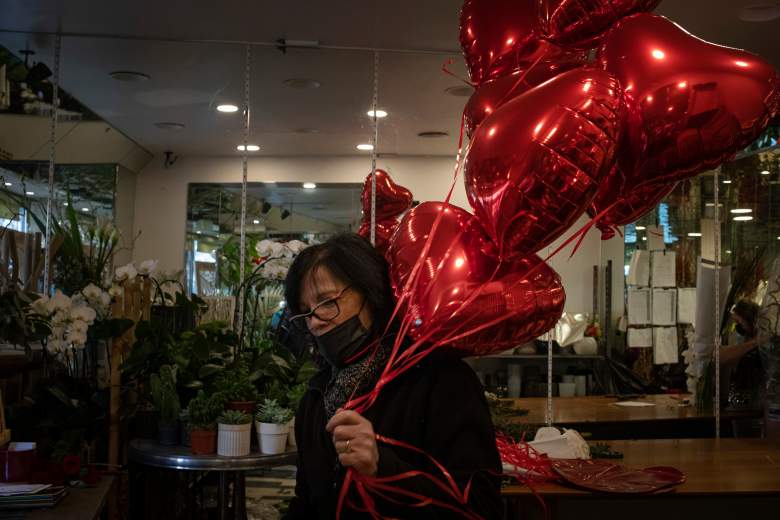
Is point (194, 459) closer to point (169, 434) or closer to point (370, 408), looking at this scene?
point (169, 434)

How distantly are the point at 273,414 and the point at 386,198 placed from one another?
4.40 ft

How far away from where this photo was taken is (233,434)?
269cm

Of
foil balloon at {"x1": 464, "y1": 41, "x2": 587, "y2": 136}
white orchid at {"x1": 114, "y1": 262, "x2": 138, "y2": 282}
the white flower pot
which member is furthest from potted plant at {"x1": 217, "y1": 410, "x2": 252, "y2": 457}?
foil balloon at {"x1": 464, "y1": 41, "x2": 587, "y2": 136}

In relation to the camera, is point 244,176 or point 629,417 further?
point 244,176

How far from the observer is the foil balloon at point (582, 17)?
135 centimetres

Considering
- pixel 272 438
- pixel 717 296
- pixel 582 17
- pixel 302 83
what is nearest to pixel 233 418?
pixel 272 438

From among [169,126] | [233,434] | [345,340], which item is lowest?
[233,434]

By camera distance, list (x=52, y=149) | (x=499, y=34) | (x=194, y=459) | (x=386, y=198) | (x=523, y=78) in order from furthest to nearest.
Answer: (x=52, y=149), (x=386, y=198), (x=194, y=459), (x=499, y=34), (x=523, y=78)

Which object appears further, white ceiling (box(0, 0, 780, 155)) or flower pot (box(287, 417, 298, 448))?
white ceiling (box(0, 0, 780, 155))

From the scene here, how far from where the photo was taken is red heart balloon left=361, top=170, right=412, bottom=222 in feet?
11.2

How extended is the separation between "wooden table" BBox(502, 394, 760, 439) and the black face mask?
2353 millimetres

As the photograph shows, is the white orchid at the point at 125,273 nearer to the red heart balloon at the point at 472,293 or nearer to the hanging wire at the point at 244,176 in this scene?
the hanging wire at the point at 244,176

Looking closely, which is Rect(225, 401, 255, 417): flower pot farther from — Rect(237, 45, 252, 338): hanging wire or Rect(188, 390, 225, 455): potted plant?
Rect(237, 45, 252, 338): hanging wire

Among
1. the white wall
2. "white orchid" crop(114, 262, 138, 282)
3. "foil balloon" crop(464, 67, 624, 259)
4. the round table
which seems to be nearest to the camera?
"foil balloon" crop(464, 67, 624, 259)
